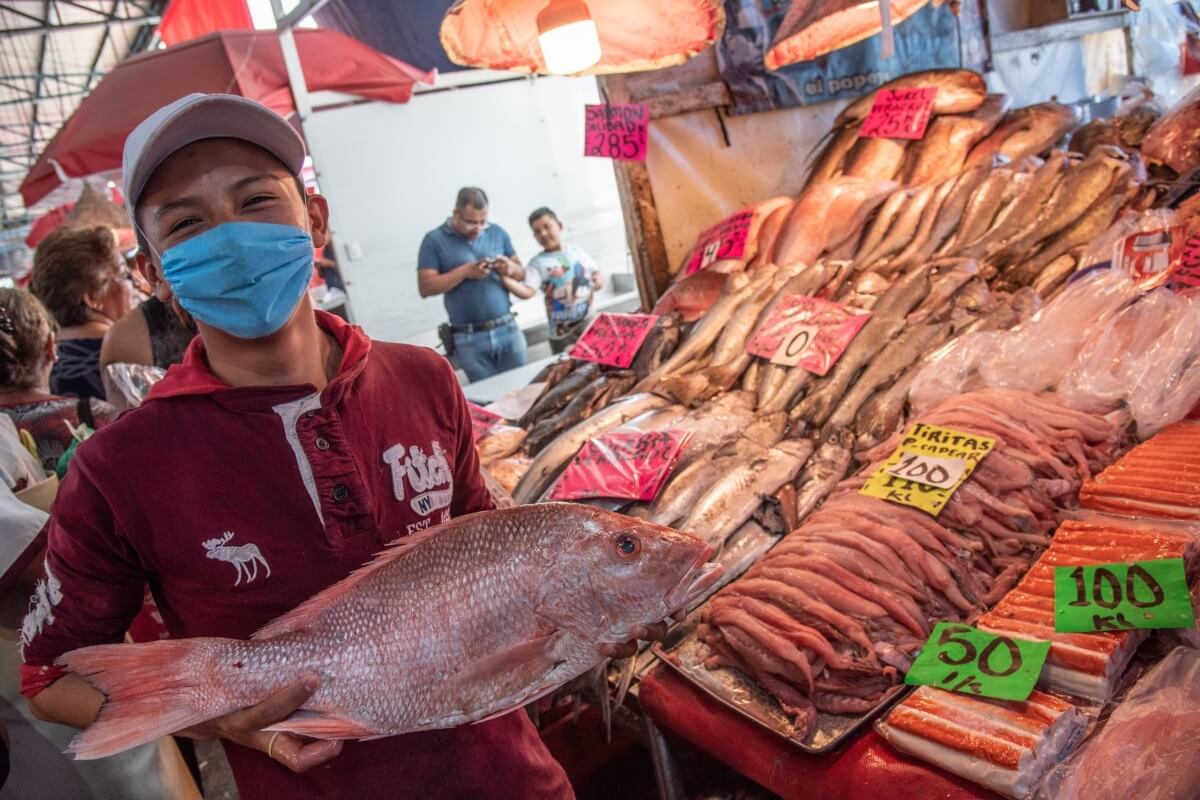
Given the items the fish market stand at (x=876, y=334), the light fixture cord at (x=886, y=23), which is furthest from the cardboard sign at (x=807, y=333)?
the light fixture cord at (x=886, y=23)

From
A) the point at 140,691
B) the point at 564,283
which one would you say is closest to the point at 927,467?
the point at 140,691

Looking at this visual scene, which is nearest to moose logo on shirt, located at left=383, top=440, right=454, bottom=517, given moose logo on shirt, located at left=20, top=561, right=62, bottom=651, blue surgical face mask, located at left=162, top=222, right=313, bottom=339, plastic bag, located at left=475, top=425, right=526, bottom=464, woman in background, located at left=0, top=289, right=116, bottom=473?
blue surgical face mask, located at left=162, top=222, right=313, bottom=339

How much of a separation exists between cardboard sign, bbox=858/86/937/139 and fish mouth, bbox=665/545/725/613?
14.9ft

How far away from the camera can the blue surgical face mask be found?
1620 mm

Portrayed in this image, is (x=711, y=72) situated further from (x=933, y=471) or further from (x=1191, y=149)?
(x=933, y=471)

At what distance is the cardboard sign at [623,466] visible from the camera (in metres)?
3.13

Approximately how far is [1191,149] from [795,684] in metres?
3.73

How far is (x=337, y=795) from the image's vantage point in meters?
1.75

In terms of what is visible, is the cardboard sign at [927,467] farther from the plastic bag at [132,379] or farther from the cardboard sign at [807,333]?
the plastic bag at [132,379]

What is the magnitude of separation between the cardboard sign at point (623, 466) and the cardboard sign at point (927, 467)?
0.77 metres

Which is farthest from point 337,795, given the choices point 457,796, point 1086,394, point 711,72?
point 711,72

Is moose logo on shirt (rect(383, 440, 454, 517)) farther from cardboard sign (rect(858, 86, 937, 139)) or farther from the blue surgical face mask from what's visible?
cardboard sign (rect(858, 86, 937, 139))

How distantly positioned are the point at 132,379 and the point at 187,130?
2.78 meters

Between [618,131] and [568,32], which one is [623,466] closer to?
[568,32]
